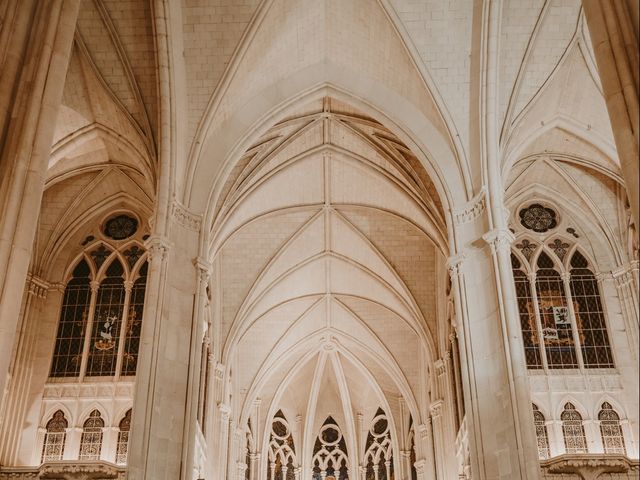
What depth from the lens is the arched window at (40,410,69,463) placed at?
59.2 ft

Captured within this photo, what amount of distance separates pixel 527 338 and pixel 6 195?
1483cm

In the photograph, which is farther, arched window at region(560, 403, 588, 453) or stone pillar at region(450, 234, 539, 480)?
arched window at region(560, 403, 588, 453)

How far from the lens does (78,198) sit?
20609 millimetres

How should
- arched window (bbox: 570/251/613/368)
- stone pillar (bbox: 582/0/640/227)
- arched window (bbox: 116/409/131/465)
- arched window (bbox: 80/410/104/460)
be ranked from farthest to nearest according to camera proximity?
1. arched window (bbox: 570/251/613/368)
2. arched window (bbox: 80/410/104/460)
3. arched window (bbox: 116/409/131/465)
4. stone pillar (bbox: 582/0/640/227)

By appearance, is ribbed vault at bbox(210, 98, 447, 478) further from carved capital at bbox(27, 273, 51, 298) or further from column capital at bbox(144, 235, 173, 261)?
carved capital at bbox(27, 273, 51, 298)

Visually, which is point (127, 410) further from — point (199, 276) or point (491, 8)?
point (491, 8)

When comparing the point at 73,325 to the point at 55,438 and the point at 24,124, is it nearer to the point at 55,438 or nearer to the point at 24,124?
the point at 55,438

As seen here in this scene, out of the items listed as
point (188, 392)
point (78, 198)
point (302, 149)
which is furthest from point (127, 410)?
point (302, 149)

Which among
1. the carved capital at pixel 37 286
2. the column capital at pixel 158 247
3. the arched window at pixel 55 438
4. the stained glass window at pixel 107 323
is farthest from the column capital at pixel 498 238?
the carved capital at pixel 37 286

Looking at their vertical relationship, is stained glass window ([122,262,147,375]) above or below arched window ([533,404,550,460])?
above

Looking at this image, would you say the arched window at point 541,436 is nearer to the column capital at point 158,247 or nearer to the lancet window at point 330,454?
the column capital at point 158,247

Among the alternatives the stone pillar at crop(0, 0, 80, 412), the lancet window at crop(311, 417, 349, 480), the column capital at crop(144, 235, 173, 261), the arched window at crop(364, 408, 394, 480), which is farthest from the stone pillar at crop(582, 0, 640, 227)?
the lancet window at crop(311, 417, 349, 480)

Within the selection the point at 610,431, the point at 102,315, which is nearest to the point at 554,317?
the point at 610,431

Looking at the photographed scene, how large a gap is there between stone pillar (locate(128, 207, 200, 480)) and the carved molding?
0.8 inches
